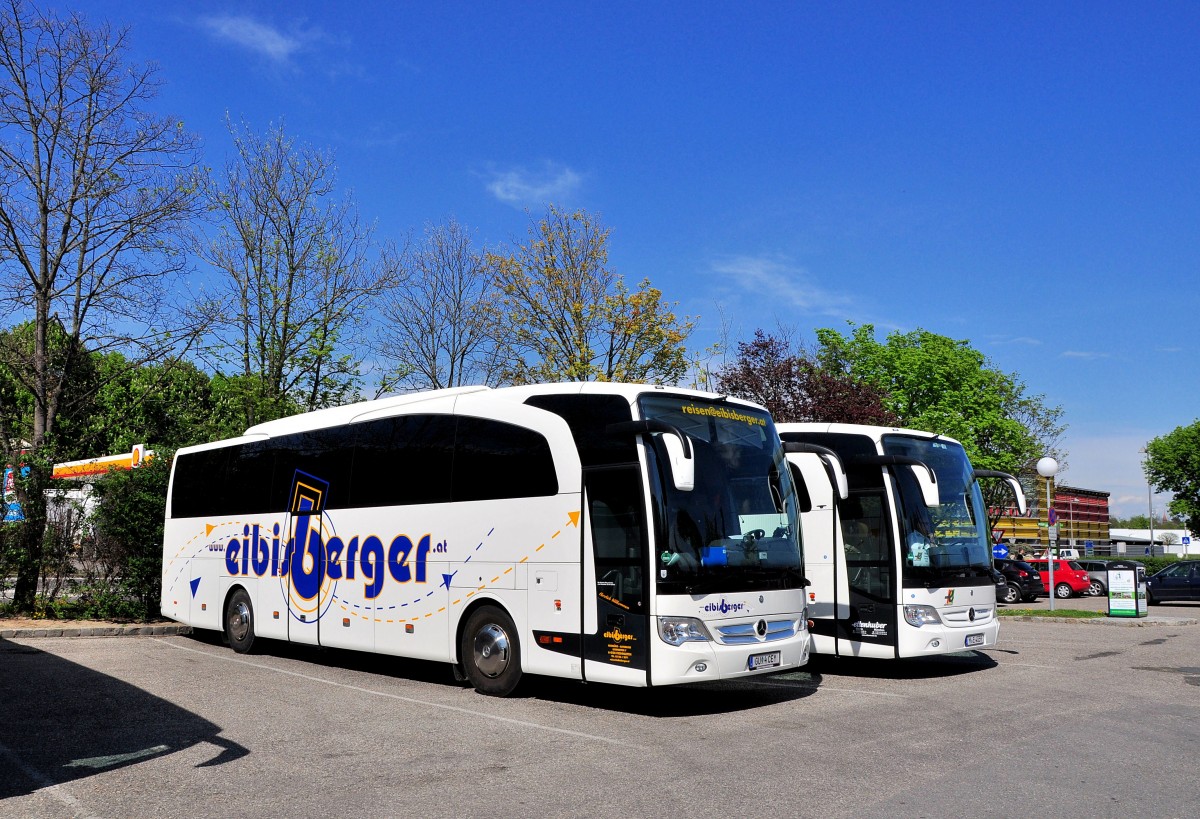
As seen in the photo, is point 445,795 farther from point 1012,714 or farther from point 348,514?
point 348,514

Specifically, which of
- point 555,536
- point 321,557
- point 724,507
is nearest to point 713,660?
point 724,507

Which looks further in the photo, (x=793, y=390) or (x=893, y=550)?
(x=793, y=390)

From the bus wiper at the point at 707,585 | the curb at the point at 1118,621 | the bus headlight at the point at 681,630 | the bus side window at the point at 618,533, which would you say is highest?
the bus side window at the point at 618,533

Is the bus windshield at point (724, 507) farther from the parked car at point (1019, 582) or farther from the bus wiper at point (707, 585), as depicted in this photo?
the parked car at point (1019, 582)

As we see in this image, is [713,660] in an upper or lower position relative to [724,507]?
lower

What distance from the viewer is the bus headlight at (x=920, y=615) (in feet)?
41.0

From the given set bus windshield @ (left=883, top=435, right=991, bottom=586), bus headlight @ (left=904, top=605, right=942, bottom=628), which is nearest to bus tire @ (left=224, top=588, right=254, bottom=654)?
bus headlight @ (left=904, top=605, right=942, bottom=628)

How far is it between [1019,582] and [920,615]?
82.7ft

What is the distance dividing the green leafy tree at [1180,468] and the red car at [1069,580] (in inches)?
1920

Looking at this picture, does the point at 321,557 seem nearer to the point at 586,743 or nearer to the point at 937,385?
the point at 586,743

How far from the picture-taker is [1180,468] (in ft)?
258

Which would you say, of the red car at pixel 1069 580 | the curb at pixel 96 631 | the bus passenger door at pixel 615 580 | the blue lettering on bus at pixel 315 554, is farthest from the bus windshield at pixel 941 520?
the red car at pixel 1069 580

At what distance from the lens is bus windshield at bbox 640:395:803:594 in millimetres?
9766

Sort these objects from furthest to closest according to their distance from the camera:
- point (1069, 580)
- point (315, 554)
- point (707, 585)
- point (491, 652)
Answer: point (1069, 580) < point (315, 554) < point (491, 652) < point (707, 585)
